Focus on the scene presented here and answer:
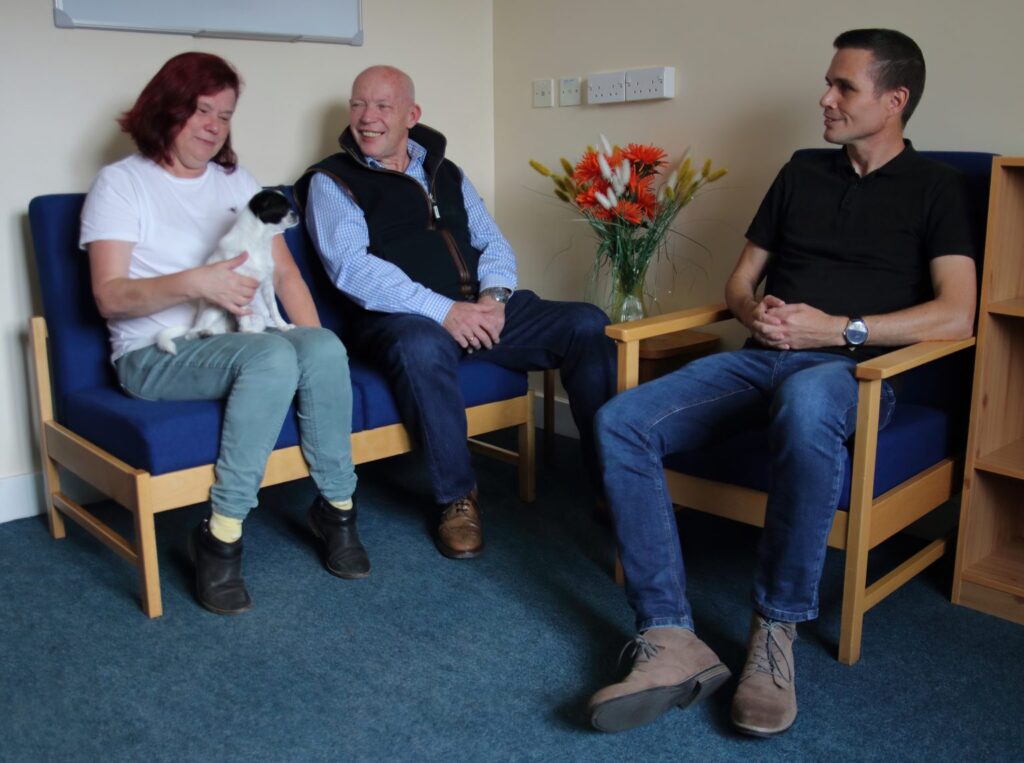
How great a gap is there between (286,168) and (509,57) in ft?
2.96

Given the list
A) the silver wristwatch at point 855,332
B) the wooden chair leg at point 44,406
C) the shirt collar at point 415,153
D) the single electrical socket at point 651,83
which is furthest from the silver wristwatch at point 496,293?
the wooden chair leg at point 44,406

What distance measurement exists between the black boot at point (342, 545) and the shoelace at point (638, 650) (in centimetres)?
74

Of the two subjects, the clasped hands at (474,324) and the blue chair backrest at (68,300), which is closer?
the blue chair backrest at (68,300)

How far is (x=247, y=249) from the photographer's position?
224 centimetres

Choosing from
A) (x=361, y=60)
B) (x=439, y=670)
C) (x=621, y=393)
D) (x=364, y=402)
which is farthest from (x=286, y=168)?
(x=439, y=670)

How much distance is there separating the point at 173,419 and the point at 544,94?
1.79 meters

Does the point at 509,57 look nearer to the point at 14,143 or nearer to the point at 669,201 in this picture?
the point at 669,201

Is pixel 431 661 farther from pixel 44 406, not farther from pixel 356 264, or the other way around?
pixel 44 406

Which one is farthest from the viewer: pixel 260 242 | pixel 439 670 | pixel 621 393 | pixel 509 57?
pixel 509 57

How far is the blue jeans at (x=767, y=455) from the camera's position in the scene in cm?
178

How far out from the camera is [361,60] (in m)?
3.15

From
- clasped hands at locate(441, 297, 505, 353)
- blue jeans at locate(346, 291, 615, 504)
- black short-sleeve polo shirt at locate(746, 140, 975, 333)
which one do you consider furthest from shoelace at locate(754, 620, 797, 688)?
clasped hands at locate(441, 297, 505, 353)

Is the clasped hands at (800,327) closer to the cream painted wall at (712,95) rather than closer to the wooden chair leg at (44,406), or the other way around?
the cream painted wall at (712,95)

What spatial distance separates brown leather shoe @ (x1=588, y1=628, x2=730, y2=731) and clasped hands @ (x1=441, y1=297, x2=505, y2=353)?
99 cm
